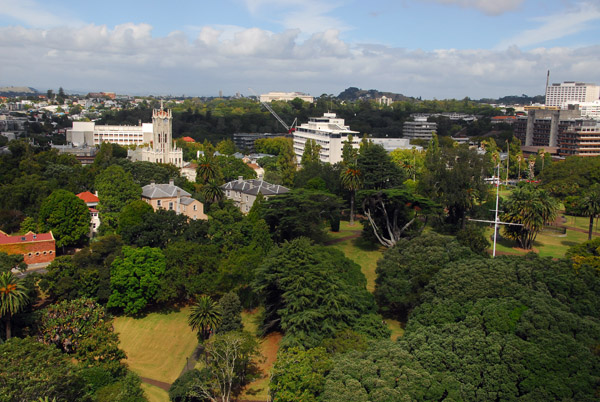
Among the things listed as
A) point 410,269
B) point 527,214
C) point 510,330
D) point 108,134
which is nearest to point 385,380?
point 510,330

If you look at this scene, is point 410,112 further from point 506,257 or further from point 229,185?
point 506,257

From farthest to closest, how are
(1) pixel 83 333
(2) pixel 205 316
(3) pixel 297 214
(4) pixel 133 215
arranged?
(4) pixel 133 215
(3) pixel 297 214
(2) pixel 205 316
(1) pixel 83 333

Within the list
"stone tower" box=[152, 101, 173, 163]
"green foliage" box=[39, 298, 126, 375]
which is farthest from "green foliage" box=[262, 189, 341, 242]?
"stone tower" box=[152, 101, 173, 163]

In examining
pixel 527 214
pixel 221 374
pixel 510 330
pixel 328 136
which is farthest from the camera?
pixel 328 136

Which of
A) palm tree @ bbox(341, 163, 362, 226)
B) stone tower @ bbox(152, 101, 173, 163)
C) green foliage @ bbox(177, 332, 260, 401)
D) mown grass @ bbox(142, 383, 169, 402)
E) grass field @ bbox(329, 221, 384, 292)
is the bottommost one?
mown grass @ bbox(142, 383, 169, 402)

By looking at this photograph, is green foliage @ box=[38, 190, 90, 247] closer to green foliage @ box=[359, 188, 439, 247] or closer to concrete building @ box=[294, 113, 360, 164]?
green foliage @ box=[359, 188, 439, 247]

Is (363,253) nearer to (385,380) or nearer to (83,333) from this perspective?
(83,333)

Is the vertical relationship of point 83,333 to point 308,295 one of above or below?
below

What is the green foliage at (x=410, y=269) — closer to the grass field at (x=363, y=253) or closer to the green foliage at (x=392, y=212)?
the grass field at (x=363, y=253)
